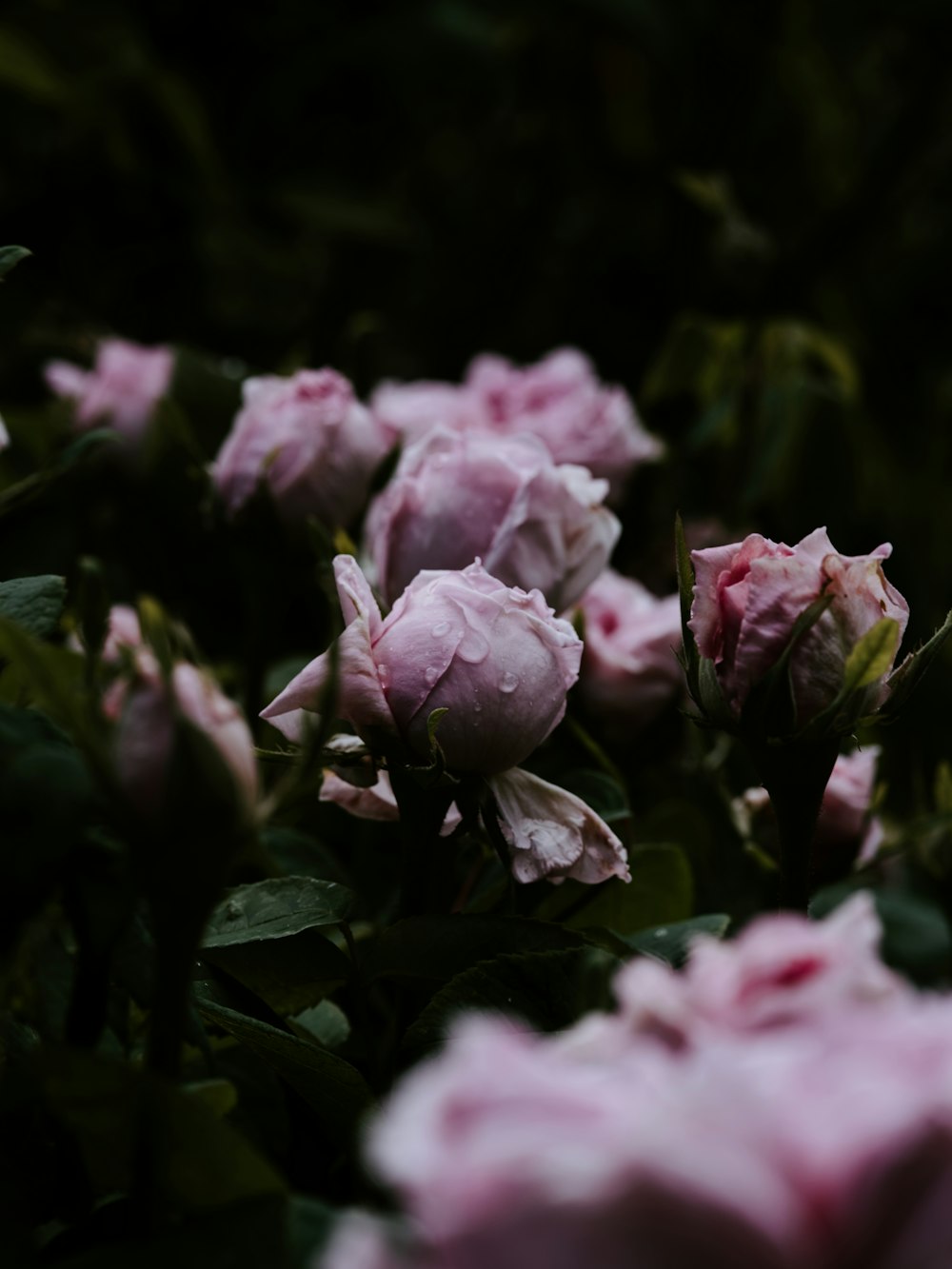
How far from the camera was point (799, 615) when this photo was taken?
324 mm

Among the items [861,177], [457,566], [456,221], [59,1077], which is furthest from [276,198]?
[59,1077]

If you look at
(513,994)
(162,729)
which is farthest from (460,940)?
(162,729)

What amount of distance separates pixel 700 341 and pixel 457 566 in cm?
39

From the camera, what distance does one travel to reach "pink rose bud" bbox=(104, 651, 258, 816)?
0.23m

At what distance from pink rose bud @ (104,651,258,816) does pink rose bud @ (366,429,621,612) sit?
0.20m

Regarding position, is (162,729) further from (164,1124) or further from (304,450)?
(304,450)

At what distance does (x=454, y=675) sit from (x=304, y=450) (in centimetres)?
18

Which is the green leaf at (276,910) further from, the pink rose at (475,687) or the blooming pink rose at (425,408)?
the blooming pink rose at (425,408)

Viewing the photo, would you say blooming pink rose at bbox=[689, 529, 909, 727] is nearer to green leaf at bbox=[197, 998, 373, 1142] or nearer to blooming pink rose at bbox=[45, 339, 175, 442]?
green leaf at bbox=[197, 998, 373, 1142]

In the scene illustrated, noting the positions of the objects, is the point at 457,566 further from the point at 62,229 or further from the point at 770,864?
the point at 62,229

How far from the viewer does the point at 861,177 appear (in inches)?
51.9

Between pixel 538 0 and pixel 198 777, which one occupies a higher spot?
pixel 198 777

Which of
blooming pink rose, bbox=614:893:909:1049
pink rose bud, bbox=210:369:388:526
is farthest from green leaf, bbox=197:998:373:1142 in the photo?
pink rose bud, bbox=210:369:388:526

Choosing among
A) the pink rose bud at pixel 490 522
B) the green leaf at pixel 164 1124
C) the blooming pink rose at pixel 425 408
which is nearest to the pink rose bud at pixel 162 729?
the green leaf at pixel 164 1124
